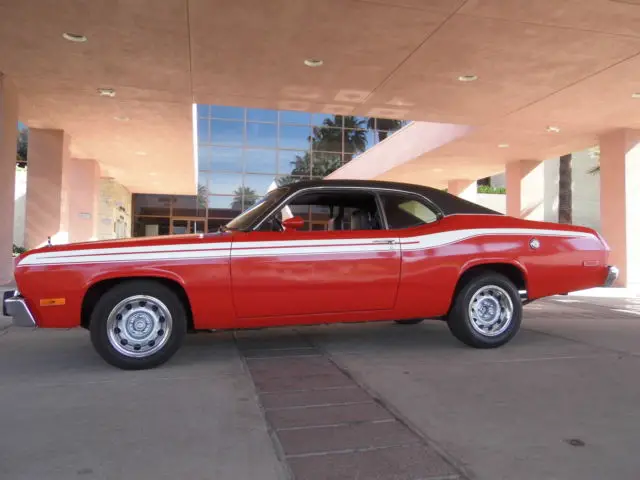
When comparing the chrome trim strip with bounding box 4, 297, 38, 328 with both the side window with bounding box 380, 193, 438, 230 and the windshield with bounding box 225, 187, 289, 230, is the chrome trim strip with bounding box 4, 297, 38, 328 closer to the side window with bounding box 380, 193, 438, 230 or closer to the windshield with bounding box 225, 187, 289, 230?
the windshield with bounding box 225, 187, 289, 230

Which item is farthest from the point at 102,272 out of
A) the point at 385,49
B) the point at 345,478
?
the point at 385,49

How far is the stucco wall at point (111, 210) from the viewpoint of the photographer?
23.1m

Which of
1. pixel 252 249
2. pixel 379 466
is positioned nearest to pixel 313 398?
pixel 379 466

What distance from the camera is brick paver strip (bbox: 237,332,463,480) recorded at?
2.61m

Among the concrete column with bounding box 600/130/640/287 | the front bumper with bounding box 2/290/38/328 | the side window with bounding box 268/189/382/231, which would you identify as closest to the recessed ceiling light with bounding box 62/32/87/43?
the side window with bounding box 268/189/382/231

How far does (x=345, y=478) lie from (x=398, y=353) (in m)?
2.69

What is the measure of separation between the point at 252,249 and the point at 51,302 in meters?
1.71

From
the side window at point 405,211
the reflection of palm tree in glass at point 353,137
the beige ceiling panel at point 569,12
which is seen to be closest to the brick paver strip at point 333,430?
the side window at point 405,211

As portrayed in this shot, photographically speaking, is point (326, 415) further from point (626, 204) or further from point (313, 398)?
point (626, 204)

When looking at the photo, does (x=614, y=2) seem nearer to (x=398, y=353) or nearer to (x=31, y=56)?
(x=398, y=353)

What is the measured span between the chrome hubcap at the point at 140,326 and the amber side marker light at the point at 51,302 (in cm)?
44

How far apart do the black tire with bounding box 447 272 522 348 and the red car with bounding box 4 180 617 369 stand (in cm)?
1

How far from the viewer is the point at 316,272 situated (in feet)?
15.3

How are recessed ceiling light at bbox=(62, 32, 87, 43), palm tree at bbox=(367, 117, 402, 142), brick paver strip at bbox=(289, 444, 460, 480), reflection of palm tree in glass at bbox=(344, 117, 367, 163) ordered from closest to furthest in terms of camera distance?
brick paver strip at bbox=(289, 444, 460, 480)
recessed ceiling light at bbox=(62, 32, 87, 43)
reflection of palm tree in glass at bbox=(344, 117, 367, 163)
palm tree at bbox=(367, 117, 402, 142)
